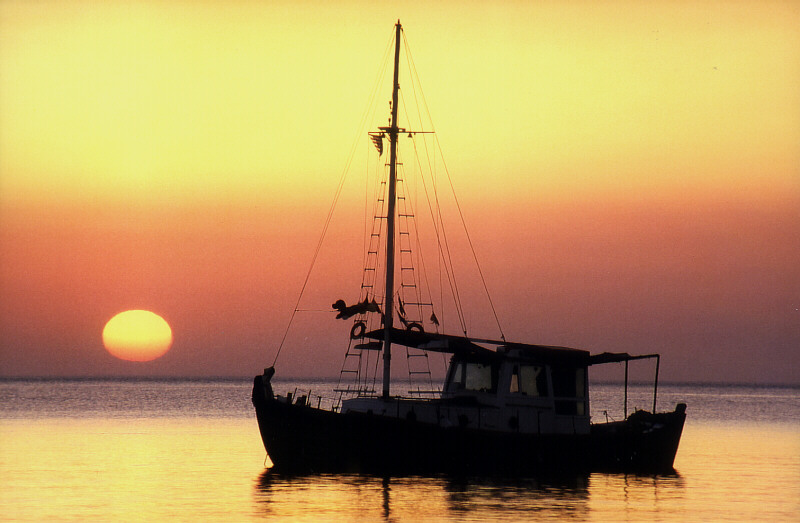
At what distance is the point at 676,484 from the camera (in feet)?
139

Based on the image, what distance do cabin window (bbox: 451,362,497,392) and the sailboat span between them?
0.15 ft

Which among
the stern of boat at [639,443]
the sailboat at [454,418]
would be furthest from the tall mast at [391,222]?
the stern of boat at [639,443]

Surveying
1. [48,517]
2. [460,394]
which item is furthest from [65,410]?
[48,517]

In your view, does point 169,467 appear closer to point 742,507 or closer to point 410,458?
point 410,458

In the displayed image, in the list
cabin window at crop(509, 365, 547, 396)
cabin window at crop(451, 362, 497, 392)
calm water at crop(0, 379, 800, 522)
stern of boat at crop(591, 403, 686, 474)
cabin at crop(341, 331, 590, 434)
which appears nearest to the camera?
calm water at crop(0, 379, 800, 522)

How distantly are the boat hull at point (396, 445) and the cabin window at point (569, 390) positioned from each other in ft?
3.40

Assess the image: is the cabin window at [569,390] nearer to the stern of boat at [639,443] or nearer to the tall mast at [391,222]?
the stern of boat at [639,443]

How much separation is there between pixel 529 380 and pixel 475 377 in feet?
6.64

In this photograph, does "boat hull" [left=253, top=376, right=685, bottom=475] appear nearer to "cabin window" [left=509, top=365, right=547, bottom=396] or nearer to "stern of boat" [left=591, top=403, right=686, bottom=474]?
"stern of boat" [left=591, top=403, right=686, bottom=474]

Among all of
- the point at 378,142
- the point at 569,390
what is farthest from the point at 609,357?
the point at 378,142

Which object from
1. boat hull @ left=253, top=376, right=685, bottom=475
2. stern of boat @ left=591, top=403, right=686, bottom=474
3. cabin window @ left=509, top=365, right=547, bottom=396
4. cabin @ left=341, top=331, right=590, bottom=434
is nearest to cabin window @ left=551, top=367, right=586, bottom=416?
cabin @ left=341, top=331, right=590, bottom=434

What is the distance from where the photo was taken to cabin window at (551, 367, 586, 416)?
140 feet

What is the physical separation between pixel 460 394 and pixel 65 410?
6530 cm

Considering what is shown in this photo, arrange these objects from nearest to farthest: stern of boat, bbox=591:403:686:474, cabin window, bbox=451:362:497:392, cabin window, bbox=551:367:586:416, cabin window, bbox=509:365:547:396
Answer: cabin window, bbox=509:365:547:396
cabin window, bbox=451:362:497:392
cabin window, bbox=551:367:586:416
stern of boat, bbox=591:403:686:474
